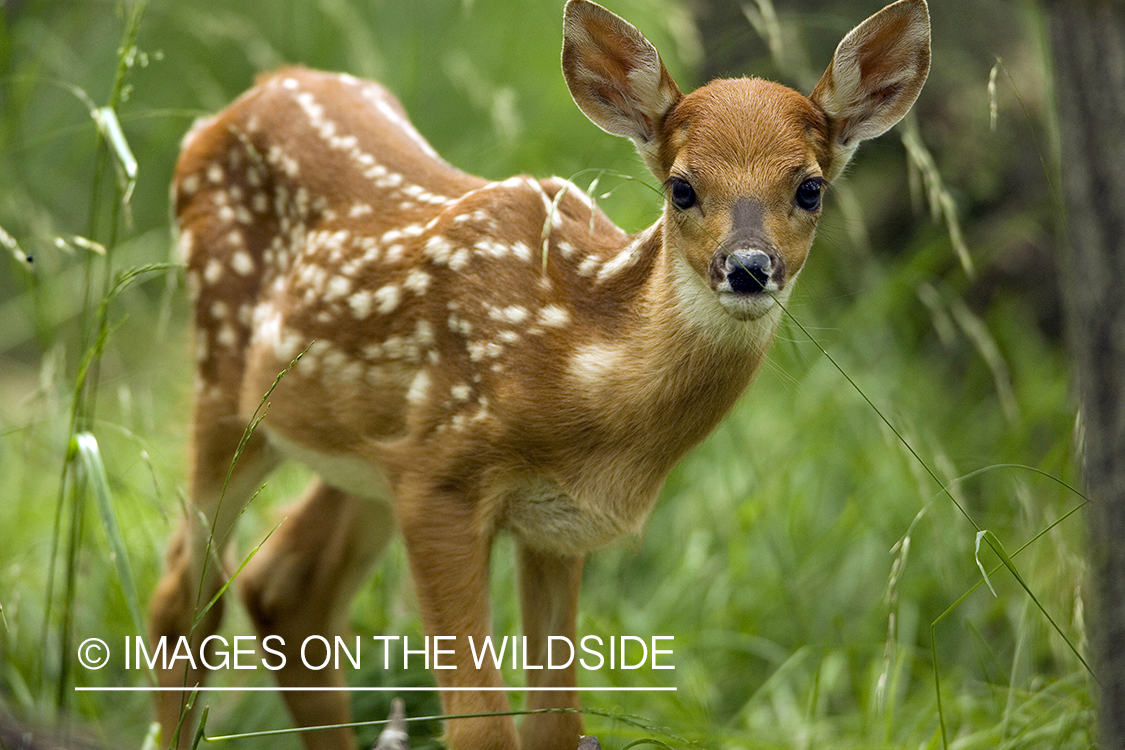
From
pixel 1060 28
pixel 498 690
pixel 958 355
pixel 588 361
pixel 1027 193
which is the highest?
pixel 1027 193

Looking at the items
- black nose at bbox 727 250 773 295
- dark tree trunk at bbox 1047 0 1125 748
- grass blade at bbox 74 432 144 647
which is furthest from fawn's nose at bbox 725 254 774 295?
grass blade at bbox 74 432 144 647

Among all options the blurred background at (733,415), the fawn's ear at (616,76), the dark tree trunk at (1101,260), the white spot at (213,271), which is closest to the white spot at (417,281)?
the blurred background at (733,415)

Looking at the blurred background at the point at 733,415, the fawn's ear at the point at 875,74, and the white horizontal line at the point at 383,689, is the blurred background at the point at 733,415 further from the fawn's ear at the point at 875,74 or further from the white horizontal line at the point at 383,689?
the fawn's ear at the point at 875,74

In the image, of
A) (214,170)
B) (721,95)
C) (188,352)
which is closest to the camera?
(721,95)

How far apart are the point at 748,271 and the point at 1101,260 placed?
29.1 inches

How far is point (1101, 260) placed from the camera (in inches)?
70.4

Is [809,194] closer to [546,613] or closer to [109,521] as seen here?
[546,613]

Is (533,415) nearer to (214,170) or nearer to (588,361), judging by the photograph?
(588,361)

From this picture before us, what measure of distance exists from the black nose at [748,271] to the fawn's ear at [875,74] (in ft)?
1.65

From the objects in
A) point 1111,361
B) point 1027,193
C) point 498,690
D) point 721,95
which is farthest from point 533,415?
point 1027,193

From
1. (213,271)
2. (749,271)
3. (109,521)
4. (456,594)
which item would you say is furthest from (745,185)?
(213,271)

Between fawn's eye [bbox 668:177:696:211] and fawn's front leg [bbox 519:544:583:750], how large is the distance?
1018mm

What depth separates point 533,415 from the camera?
288 cm

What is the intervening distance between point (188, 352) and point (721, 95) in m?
2.03
